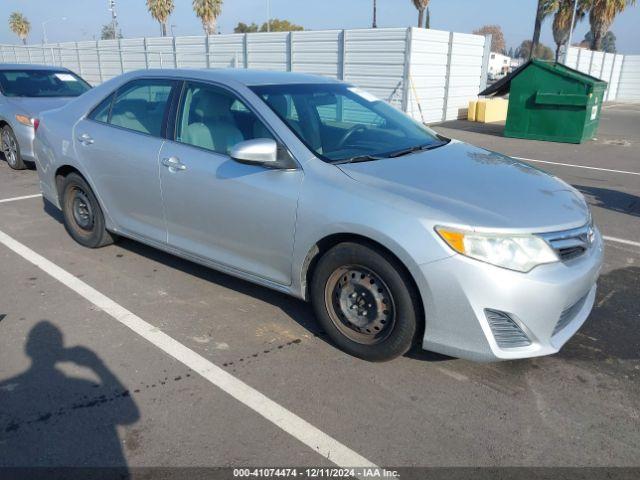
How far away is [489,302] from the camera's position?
8.83 ft

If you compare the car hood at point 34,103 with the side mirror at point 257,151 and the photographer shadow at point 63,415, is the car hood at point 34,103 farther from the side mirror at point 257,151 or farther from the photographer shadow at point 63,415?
the side mirror at point 257,151

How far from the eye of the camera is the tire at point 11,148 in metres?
8.28

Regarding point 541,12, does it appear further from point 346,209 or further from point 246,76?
point 346,209

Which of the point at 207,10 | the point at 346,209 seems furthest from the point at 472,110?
the point at 207,10

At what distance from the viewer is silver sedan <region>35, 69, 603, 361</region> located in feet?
9.03

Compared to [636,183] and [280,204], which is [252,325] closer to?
[280,204]

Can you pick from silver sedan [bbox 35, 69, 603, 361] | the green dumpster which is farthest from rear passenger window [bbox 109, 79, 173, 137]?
the green dumpster

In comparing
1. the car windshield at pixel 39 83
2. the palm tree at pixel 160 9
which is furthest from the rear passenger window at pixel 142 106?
the palm tree at pixel 160 9

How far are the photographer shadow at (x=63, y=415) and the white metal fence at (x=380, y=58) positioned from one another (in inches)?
584

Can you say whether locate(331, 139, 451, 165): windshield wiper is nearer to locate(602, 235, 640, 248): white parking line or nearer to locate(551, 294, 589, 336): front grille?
locate(551, 294, 589, 336): front grille

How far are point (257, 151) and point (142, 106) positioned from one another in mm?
1638

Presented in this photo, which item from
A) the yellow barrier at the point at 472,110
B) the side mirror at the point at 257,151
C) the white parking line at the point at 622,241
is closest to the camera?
the side mirror at the point at 257,151

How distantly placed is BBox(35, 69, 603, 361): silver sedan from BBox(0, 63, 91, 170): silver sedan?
13.1ft

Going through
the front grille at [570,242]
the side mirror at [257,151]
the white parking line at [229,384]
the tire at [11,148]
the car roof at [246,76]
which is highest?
the car roof at [246,76]
